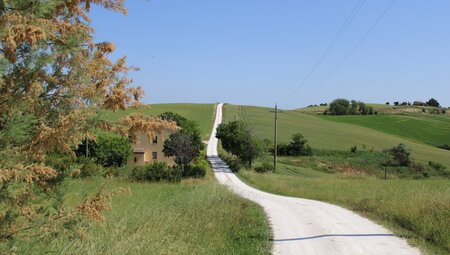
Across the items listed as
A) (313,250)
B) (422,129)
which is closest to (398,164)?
(422,129)

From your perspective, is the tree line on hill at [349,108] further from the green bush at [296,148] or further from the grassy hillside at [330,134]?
the green bush at [296,148]

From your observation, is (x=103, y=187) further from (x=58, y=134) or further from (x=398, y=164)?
(x=398, y=164)

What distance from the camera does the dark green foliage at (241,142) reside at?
70.4 m

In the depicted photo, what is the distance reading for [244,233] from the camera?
43.2 ft

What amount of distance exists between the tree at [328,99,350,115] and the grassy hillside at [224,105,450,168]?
2609 centimetres

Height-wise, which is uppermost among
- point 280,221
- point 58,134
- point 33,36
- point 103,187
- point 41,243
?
point 33,36

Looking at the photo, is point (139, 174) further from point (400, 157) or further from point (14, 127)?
point (400, 157)

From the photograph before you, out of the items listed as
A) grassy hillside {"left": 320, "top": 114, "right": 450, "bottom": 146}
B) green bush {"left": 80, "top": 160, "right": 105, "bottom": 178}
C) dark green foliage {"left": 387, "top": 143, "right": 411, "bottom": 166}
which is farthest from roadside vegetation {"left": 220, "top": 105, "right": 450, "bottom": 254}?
green bush {"left": 80, "top": 160, "right": 105, "bottom": 178}

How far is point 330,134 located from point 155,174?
75953 mm

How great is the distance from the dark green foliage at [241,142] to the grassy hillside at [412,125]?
61534 millimetres

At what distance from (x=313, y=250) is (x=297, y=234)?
8.91ft

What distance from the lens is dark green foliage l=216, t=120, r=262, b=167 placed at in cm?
7044

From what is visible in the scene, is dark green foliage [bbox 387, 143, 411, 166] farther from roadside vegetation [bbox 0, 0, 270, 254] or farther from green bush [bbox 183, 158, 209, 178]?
roadside vegetation [bbox 0, 0, 270, 254]

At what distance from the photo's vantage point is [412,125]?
132250 millimetres
